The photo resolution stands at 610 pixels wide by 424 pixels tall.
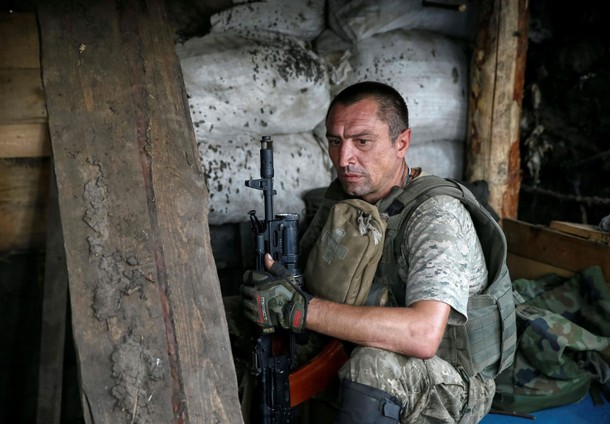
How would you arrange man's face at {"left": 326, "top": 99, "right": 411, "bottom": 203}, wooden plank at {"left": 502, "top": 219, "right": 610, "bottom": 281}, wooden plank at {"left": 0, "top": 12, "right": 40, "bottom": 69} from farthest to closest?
wooden plank at {"left": 502, "top": 219, "right": 610, "bottom": 281}
wooden plank at {"left": 0, "top": 12, "right": 40, "bottom": 69}
man's face at {"left": 326, "top": 99, "right": 411, "bottom": 203}

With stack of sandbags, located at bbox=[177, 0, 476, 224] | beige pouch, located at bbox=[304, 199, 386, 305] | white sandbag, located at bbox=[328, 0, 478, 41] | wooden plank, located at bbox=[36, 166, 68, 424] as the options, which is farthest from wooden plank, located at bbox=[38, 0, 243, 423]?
→ white sandbag, located at bbox=[328, 0, 478, 41]

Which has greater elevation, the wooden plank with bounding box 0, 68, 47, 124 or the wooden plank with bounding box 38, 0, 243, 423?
the wooden plank with bounding box 0, 68, 47, 124

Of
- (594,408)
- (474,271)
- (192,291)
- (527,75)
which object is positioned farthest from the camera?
(527,75)

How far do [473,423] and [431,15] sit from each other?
2.08m

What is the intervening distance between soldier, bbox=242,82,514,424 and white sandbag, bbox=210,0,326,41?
111 centimetres

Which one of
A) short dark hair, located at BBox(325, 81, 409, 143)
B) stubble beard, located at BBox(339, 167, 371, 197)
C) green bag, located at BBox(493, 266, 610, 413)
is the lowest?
green bag, located at BBox(493, 266, 610, 413)

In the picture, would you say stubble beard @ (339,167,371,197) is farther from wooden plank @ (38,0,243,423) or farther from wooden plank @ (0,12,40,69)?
wooden plank @ (0,12,40,69)

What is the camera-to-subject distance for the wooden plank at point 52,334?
227 centimetres

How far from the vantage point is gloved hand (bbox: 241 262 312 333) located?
168cm

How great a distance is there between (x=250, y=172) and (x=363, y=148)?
874mm

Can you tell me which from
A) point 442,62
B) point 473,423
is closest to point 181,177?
point 473,423

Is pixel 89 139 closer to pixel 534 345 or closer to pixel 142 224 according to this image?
pixel 142 224

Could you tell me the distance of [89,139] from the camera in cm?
147

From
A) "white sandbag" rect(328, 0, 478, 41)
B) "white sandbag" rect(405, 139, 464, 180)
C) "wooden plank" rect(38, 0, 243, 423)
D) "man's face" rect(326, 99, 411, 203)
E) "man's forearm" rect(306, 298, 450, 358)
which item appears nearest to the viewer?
"wooden plank" rect(38, 0, 243, 423)
